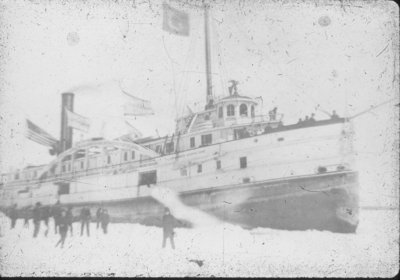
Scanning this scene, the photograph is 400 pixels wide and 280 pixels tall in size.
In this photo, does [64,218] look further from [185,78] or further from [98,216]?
[185,78]

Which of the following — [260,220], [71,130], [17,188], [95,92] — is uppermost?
[95,92]

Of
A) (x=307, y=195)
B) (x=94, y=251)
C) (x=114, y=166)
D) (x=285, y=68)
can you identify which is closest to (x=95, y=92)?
(x=114, y=166)

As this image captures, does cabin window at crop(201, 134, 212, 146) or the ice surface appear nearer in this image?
the ice surface

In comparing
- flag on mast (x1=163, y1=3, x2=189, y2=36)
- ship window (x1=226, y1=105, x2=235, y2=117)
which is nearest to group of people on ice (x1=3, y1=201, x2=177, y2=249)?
ship window (x1=226, y1=105, x2=235, y2=117)

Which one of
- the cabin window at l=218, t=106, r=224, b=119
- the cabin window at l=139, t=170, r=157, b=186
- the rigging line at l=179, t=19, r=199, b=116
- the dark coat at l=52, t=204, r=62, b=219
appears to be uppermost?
the rigging line at l=179, t=19, r=199, b=116

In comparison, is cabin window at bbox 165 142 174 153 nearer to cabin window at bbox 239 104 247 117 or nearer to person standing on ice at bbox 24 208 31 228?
cabin window at bbox 239 104 247 117

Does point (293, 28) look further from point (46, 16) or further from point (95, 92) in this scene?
point (46, 16)

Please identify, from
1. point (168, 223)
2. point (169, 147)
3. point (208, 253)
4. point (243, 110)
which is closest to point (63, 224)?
point (168, 223)
